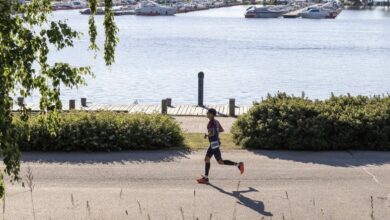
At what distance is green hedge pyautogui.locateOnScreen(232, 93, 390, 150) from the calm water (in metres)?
13.3

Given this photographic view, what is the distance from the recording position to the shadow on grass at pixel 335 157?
16.9m

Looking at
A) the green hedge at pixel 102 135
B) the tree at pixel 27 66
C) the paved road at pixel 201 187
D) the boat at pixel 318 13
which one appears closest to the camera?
the tree at pixel 27 66

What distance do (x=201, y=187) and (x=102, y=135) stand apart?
4.39m

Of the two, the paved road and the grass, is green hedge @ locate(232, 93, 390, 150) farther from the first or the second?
the paved road

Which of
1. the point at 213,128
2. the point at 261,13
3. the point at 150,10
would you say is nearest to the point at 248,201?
the point at 213,128

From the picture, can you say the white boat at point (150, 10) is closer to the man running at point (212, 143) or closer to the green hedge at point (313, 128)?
the green hedge at point (313, 128)

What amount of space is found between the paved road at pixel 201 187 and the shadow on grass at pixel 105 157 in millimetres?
25

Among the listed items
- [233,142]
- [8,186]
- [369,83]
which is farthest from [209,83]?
[8,186]

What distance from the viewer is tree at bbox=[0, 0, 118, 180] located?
6496 mm

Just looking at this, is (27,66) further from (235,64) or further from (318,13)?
(318,13)

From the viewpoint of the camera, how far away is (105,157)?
17.1m

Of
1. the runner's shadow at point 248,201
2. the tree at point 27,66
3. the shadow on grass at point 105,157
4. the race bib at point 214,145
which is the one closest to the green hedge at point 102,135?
the shadow on grass at point 105,157

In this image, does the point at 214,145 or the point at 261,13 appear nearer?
the point at 214,145

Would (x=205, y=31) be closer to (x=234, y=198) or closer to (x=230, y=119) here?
(x=230, y=119)
